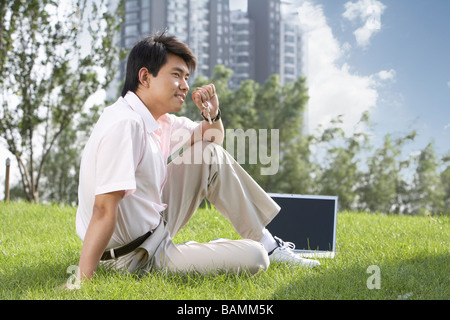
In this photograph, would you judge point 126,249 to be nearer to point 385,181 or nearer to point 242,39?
point 385,181

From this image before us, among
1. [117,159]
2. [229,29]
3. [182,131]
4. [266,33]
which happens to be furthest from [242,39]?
[117,159]

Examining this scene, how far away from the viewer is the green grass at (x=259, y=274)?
2059mm

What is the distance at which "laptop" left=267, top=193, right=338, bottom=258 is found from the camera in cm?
298

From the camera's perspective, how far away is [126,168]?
1962mm

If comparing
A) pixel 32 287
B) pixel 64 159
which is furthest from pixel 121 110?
pixel 64 159

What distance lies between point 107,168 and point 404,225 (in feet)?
8.94

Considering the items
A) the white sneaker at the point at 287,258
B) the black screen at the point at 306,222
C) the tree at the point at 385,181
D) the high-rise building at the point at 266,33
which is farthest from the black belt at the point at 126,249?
the high-rise building at the point at 266,33

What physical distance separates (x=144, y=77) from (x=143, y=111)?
0.58 ft

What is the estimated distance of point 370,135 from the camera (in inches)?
819

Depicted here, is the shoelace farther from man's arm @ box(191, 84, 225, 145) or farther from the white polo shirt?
the white polo shirt

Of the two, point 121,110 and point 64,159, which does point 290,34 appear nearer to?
point 64,159

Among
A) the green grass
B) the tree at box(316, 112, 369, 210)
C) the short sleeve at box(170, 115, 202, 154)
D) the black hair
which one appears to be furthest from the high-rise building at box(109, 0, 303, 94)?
the black hair

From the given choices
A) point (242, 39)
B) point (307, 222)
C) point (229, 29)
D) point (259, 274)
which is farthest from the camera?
point (242, 39)

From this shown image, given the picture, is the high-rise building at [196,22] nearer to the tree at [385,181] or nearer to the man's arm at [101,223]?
the tree at [385,181]
